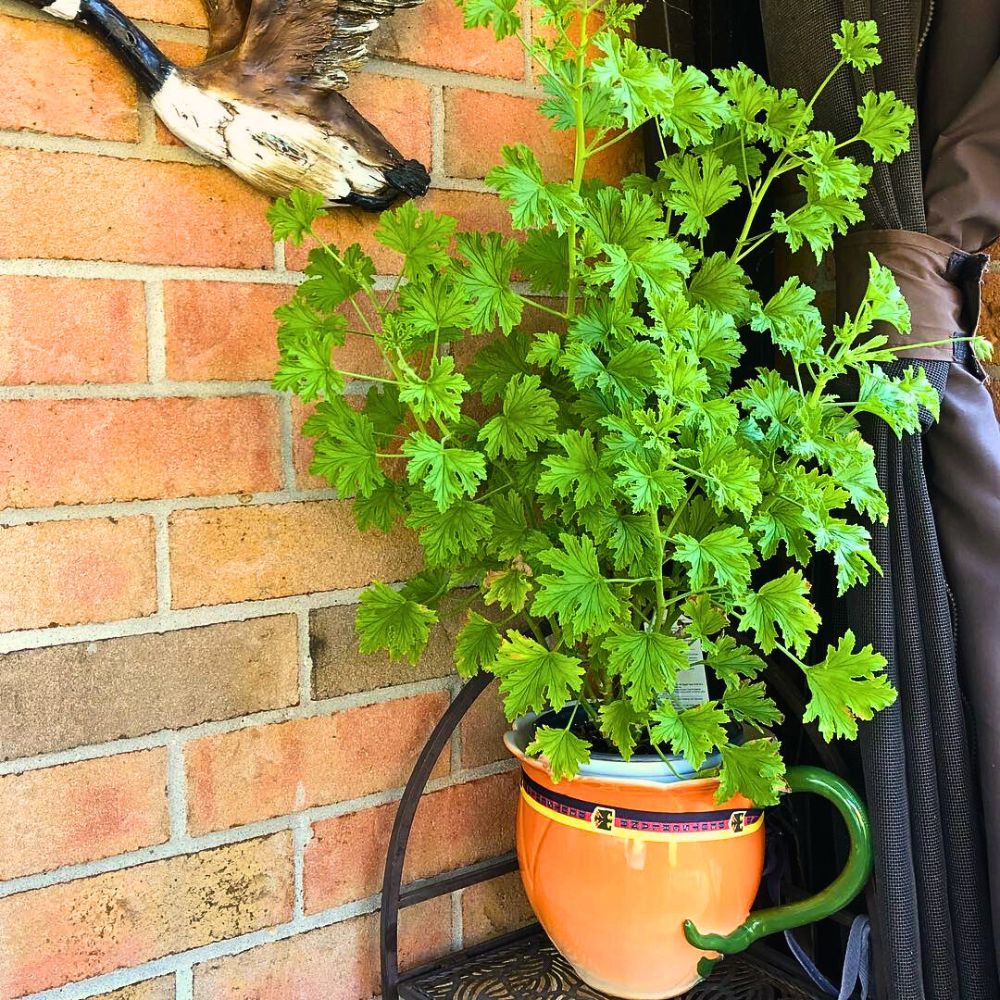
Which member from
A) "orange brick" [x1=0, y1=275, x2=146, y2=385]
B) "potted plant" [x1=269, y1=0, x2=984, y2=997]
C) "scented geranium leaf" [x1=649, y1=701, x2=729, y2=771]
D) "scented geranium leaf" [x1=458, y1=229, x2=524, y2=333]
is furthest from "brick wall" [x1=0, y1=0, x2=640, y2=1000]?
"scented geranium leaf" [x1=649, y1=701, x2=729, y2=771]

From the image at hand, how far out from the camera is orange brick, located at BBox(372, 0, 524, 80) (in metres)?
0.91

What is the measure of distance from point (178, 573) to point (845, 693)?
56 centimetres

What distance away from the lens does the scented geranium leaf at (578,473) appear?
0.68 meters

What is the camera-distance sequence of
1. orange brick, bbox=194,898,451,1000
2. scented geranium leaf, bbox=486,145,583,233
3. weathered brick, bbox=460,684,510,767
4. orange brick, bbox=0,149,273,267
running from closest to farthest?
scented geranium leaf, bbox=486,145,583,233 → orange brick, bbox=0,149,273,267 → orange brick, bbox=194,898,451,1000 → weathered brick, bbox=460,684,510,767

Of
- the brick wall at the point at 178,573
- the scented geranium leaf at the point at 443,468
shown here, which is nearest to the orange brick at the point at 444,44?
the brick wall at the point at 178,573

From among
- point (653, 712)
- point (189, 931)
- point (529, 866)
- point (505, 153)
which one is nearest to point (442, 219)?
point (505, 153)

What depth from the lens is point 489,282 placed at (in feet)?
2.33

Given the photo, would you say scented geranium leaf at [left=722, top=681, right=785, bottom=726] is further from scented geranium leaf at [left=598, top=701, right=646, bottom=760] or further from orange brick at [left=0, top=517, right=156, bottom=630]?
orange brick at [left=0, top=517, right=156, bottom=630]

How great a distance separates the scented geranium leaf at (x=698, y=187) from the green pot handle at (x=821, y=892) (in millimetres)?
459

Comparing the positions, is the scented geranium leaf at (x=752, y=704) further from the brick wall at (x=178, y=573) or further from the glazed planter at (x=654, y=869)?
the brick wall at (x=178, y=573)

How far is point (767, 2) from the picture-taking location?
94 cm

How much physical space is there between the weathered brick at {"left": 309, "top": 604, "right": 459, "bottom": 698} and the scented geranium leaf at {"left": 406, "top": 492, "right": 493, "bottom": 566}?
206mm

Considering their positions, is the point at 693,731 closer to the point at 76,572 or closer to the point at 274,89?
the point at 76,572

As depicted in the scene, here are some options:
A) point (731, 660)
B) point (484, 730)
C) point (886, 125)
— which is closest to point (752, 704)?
point (731, 660)
